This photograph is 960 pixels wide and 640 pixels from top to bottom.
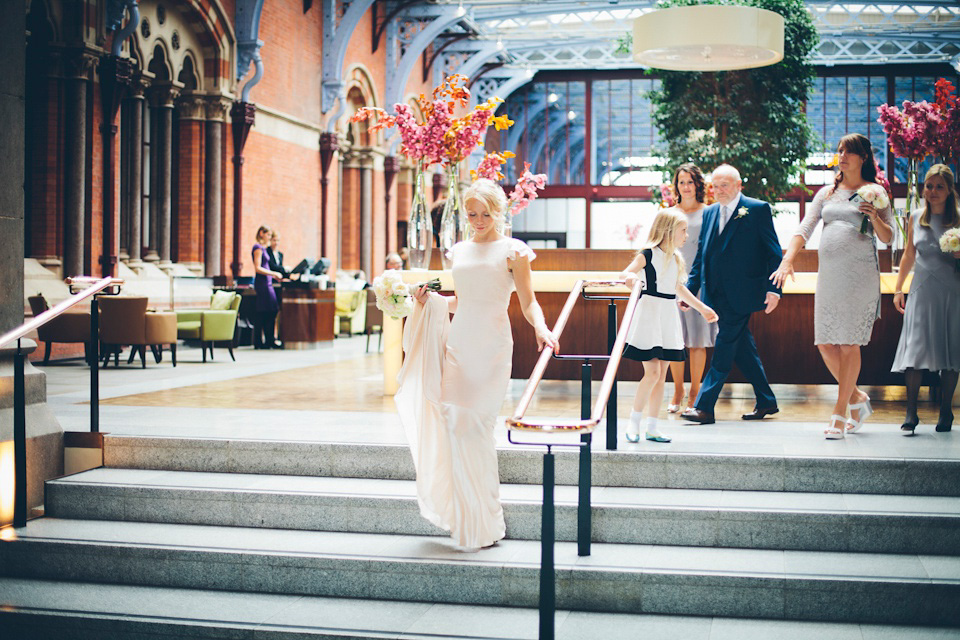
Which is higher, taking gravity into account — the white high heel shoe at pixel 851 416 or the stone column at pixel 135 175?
the stone column at pixel 135 175

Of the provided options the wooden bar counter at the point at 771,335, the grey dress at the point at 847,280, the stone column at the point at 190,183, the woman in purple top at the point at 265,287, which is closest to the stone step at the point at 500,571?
the grey dress at the point at 847,280

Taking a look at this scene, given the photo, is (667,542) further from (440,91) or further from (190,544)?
(440,91)

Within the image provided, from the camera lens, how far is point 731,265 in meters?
5.95

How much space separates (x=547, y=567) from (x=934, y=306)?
10.5 ft

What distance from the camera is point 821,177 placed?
23.4 metres

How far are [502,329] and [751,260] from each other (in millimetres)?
2135

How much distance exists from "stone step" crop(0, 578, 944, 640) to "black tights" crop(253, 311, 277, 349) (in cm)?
872

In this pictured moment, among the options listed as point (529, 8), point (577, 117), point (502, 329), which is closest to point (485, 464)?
point (502, 329)

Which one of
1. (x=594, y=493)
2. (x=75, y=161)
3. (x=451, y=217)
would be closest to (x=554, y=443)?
(x=594, y=493)

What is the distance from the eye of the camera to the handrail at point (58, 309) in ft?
15.3

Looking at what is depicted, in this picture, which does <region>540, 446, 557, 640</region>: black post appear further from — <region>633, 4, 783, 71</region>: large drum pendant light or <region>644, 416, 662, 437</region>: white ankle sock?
<region>633, 4, 783, 71</region>: large drum pendant light

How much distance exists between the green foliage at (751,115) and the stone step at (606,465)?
401 inches

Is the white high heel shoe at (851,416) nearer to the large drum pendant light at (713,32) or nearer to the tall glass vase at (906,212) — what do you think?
the tall glass vase at (906,212)

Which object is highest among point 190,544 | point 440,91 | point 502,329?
point 440,91
